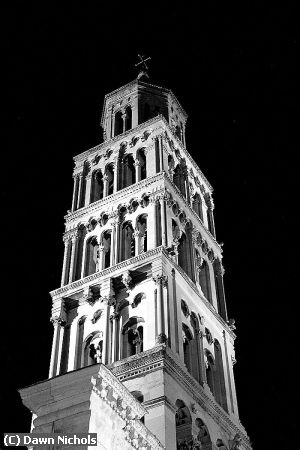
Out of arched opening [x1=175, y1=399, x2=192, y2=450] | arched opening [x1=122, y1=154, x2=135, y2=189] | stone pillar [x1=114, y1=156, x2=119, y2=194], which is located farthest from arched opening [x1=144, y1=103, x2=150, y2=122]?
arched opening [x1=175, y1=399, x2=192, y2=450]

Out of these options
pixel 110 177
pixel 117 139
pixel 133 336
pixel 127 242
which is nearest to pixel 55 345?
pixel 133 336

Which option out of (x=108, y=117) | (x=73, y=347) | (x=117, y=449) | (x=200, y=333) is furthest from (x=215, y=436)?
(x=108, y=117)

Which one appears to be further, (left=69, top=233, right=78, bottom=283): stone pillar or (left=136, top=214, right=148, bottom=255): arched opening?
(left=69, top=233, right=78, bottom=283): stone pillar

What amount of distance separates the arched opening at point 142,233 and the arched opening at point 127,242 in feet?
A: 2.38

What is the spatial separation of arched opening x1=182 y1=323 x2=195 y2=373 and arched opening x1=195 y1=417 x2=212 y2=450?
344 centimetres

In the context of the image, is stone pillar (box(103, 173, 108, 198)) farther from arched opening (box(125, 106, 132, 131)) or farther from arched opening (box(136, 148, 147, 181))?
arched opening (box(125, 106, 132, 131))

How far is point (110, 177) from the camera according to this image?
47688mm

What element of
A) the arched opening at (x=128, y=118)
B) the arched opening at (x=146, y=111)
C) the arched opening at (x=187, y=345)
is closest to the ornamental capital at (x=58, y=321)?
the arched opening at (x=187, y=345)

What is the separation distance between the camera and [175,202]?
43500 mm

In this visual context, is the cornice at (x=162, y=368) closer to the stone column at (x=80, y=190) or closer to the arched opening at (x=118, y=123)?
the stone column at (x=80, y=190)

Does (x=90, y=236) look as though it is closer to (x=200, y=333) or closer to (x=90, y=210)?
(x=90, y=210)

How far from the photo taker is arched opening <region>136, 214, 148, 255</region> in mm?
40016

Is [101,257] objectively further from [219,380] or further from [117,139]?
[117,139]

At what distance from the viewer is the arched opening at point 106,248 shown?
41406 mm
